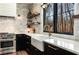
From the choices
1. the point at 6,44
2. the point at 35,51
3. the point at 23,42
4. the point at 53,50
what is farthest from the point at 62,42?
the point at 6,44

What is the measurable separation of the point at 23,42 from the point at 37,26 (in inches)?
10.8

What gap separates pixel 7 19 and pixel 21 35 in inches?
10.8

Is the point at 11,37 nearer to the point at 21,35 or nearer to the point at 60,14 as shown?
the point at 21,35

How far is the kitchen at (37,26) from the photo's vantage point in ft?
5.91

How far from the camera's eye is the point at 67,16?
182cm

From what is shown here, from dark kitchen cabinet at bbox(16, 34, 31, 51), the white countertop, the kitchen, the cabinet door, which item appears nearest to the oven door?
the kitchen

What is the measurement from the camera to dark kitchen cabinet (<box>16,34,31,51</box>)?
1.83m

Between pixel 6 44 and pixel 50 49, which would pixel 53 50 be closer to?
pixel 50 49

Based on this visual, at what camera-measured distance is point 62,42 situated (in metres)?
1.78

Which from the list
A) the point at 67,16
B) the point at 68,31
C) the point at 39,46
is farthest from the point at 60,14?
the point at 39,46

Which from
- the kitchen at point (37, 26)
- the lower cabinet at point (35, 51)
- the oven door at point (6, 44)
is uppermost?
the kitchen at point (37, 26)

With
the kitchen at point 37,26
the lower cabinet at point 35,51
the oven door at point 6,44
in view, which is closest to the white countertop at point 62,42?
the kitchen at point 37,26

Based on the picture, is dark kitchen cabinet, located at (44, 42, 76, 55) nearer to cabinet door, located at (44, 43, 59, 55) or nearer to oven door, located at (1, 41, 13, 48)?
cabinet door, located at (44, 43, 59, 55)

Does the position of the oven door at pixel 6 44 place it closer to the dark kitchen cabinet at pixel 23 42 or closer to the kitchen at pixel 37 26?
the kitchen at pixel 37 26
